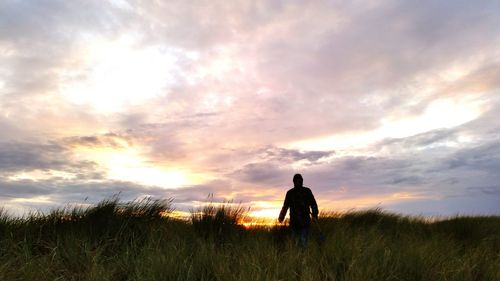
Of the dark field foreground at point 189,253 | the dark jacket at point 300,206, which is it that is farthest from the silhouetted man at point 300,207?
the dark field foreground at point 189,253

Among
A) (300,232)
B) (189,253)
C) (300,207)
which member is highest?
(300,207)

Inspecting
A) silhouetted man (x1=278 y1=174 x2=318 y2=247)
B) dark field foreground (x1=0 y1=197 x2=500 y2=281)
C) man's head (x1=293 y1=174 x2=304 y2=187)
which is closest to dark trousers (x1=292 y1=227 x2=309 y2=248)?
silhouetted man (x1=278 y1=174 x2=318 y2=247)

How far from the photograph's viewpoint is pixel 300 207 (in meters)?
11.6

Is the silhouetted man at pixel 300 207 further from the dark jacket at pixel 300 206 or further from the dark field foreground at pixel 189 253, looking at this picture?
the dark field foreground at pixel 189 253

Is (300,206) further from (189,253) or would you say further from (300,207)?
(189,253)

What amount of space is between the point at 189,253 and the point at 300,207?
13.4ft

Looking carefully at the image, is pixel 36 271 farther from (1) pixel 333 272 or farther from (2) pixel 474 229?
(2) pixel 474 229

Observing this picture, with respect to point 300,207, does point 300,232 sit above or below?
below

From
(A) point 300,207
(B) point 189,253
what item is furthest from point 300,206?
(B) point 189,253

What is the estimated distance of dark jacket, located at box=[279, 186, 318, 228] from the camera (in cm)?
1159

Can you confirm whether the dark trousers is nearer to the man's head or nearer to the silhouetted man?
the silhouetted man

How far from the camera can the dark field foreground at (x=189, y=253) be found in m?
7.05

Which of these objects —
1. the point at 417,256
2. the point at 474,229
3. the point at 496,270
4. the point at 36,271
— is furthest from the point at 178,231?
the point at 474,229

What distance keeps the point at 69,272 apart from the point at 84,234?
66.4 inches
